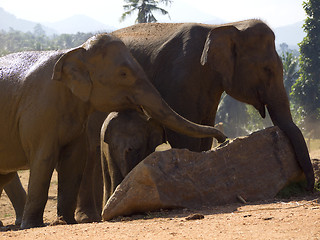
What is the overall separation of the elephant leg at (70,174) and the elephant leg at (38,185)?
37 cm

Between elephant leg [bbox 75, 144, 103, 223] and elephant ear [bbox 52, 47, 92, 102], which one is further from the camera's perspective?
elephant leg [bbox 75, 144, 103, 223]

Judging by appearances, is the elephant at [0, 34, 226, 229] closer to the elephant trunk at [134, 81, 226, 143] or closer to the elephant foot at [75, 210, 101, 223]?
the elephant trunk at [134, 81, 226, 143]

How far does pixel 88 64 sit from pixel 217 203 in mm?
1917

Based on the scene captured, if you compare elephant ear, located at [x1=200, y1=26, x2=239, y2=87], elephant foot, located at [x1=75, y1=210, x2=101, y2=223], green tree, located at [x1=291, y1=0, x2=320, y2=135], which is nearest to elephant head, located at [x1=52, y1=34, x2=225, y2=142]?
elephant ear, located at [x1=200, y1=26, x2=239, y2=87]

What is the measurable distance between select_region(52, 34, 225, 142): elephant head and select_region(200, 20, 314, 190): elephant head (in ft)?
5.11

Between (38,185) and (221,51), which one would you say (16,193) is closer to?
(38,185)

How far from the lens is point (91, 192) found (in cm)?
839

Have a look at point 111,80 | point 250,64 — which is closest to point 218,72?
point 250,64

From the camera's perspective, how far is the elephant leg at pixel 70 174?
670cm

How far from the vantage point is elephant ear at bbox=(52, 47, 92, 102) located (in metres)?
6.26

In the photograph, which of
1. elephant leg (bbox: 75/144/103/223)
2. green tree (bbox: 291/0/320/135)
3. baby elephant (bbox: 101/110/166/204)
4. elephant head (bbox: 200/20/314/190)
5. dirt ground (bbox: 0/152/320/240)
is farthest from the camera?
green tree (bbox: 291/0/320/135)

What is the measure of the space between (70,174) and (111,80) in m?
1.18

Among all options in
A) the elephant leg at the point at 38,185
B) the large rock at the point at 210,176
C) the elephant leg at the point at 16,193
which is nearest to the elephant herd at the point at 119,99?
the elephant leg at the point at 38,185

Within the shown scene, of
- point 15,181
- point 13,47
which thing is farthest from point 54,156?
point 13,47
